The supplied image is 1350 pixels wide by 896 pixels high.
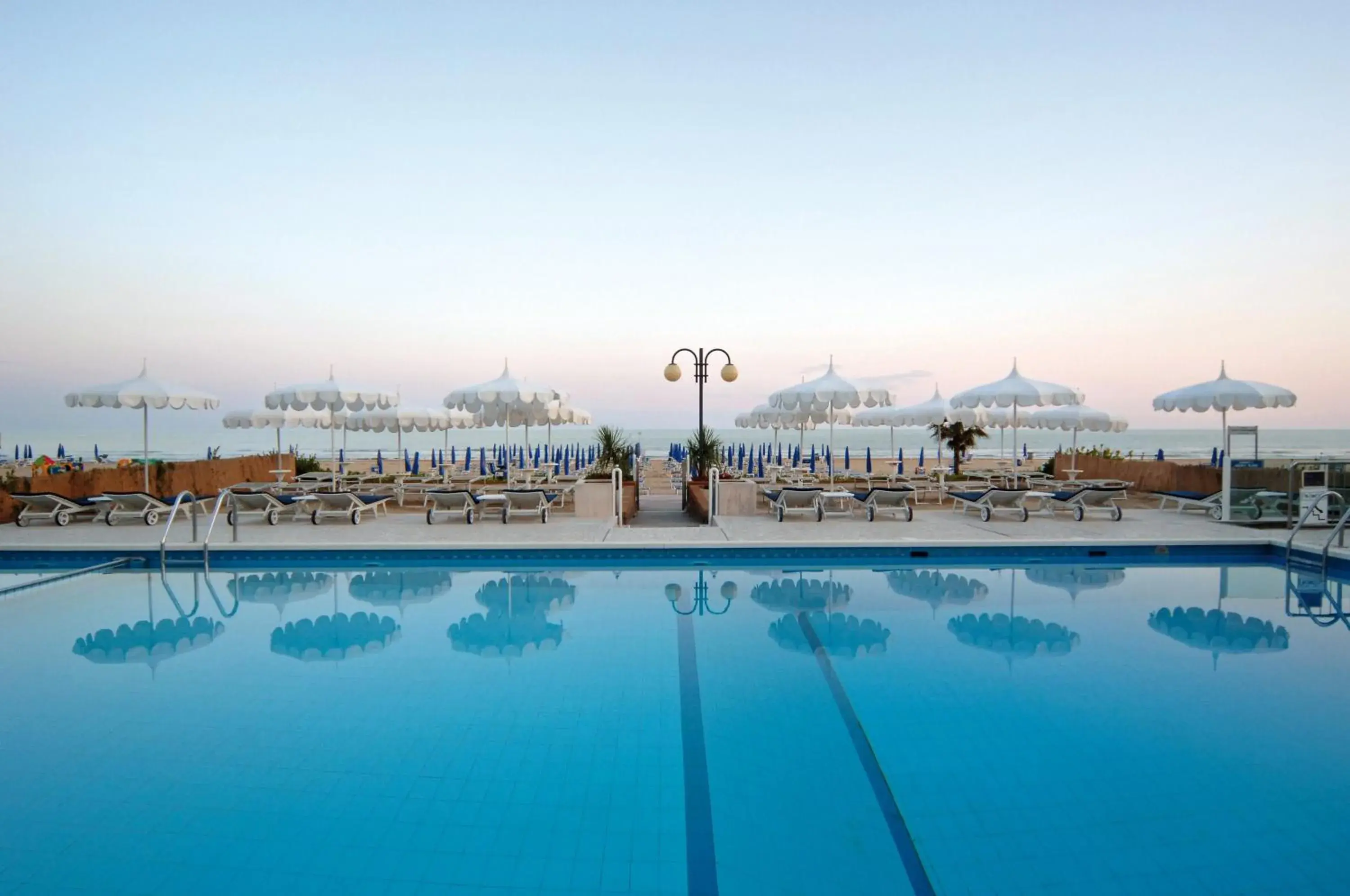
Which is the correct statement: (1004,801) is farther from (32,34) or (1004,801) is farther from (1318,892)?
(32,34)

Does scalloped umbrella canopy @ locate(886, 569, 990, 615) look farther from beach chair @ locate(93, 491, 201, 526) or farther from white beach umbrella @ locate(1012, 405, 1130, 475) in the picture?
beach chair @ locate(93, 491, 201, 526)

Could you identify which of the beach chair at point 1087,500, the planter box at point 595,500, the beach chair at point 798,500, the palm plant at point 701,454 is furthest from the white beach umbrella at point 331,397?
the beach chair at point 1087,500

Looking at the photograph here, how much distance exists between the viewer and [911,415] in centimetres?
1443

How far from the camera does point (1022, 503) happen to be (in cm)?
1062

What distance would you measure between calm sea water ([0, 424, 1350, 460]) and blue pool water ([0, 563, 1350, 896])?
33.0 m

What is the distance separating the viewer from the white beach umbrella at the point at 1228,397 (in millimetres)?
11141

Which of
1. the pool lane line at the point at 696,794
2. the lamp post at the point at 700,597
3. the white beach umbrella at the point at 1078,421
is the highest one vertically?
the white beach umbrella at the point at 1078,421

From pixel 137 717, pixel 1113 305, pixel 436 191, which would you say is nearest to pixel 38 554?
pixel 137 717

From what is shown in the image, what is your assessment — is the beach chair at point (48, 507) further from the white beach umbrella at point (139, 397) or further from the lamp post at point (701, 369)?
the lamp post at point (701, 369)

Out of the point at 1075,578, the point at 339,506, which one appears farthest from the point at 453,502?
the point at 1075,578

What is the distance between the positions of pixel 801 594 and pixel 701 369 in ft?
20.7

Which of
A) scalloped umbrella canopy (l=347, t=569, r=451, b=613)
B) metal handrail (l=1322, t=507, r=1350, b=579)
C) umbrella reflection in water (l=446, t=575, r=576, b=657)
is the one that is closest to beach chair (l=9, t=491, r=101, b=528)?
scalloped umbrella canopy (l=347, t=569, r=451, b=613)

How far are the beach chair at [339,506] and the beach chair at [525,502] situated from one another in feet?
6.78

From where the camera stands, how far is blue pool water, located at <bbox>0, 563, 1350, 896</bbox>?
2752 mm
